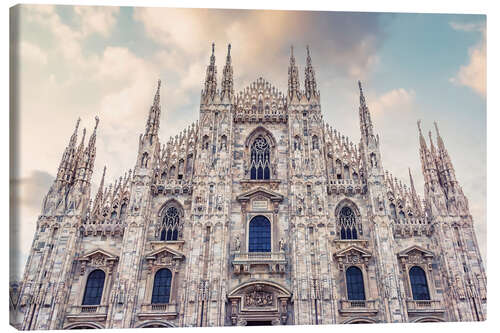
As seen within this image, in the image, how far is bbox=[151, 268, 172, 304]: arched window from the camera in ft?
58.5

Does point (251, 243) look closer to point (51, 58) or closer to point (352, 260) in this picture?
point (352, 260)

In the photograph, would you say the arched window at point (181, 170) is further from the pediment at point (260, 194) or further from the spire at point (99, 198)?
the spire at point (99, 198)

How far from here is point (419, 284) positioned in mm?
18219

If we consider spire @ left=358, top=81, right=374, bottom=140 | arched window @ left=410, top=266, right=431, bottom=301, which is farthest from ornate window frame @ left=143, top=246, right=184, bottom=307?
spire @ left=358, top=81, right=374, bottom=140

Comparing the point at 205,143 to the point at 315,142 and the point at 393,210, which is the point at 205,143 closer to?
the point at 315,142

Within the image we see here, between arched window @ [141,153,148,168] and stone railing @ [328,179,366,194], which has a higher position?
arched window @ [141,153,148,168]

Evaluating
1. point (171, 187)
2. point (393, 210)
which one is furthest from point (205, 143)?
point (393, 210)

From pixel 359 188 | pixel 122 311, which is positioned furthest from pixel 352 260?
pixel 122 311

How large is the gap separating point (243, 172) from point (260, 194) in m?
1.72

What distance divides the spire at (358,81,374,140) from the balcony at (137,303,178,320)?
1369cm

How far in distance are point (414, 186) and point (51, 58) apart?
61.4 ft

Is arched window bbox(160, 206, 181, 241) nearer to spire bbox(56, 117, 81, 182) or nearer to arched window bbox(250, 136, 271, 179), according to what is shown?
arched window bbox(250, 136, 271, 179)

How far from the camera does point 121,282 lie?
17.2m

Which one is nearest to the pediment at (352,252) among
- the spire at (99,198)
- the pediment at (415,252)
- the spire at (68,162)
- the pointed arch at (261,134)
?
the pediment at (415,252)
